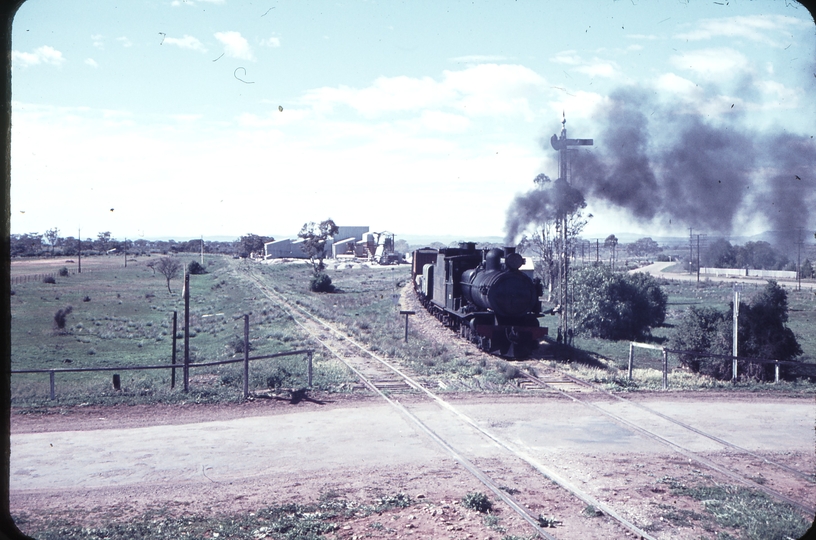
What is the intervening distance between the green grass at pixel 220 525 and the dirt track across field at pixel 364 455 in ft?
0.90

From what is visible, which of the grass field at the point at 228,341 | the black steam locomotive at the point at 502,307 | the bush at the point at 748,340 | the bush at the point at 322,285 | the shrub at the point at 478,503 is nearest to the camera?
the shrub at the point at 478,503

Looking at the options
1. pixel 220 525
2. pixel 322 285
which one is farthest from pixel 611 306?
pixel 322 285

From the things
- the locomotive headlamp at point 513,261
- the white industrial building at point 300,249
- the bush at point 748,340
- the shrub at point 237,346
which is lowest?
the shrub at point 237,346

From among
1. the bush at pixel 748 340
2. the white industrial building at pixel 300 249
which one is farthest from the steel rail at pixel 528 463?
the white industrial building at pixel 300 249

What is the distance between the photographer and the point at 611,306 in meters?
32.1

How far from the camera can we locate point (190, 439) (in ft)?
35.4

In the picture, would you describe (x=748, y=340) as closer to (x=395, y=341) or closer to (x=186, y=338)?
(x=395, y=341)

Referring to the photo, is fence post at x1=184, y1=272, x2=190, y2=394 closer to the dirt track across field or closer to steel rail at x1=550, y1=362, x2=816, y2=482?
the dirt track across field

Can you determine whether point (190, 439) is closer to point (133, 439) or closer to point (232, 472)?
point (133, 439)

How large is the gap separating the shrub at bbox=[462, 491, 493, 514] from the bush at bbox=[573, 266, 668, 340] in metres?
26.0

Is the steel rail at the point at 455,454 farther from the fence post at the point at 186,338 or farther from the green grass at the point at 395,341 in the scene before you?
the fence post at the point at 186,338

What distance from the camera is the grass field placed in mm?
15812

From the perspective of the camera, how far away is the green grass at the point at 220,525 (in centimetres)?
688

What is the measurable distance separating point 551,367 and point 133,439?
40.9 ft
